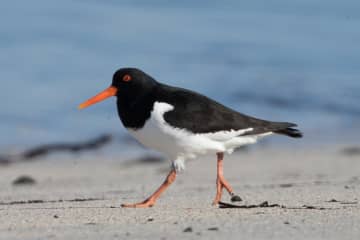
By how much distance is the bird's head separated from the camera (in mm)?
7840

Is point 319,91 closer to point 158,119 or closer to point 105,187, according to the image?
point 105,187

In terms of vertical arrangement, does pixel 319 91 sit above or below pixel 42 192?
above

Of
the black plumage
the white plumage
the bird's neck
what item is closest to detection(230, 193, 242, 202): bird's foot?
the white plumage

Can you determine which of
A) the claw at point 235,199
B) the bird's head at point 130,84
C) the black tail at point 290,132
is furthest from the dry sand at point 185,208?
the bird's head at point 130,84

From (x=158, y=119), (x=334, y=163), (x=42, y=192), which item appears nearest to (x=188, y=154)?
(x=158, y=119)

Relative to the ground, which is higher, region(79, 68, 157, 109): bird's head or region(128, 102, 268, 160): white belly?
region(79, 68, 157, 109): bird's head

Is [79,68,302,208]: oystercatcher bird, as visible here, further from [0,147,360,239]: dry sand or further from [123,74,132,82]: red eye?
[0,147,360,239]: dry sand

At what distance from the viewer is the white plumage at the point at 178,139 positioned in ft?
24.3

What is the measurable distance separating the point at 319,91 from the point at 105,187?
645 inches

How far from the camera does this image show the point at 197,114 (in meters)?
7.57

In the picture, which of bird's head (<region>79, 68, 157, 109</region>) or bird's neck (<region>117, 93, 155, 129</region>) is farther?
bird's head (<region>79, 68, 157, 109</region>)

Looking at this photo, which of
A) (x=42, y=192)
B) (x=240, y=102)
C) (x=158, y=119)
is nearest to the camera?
(x=158, y=119)

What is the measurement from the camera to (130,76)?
26.2ft

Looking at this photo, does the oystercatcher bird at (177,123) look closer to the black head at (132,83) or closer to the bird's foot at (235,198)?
the black head at (132,83)
